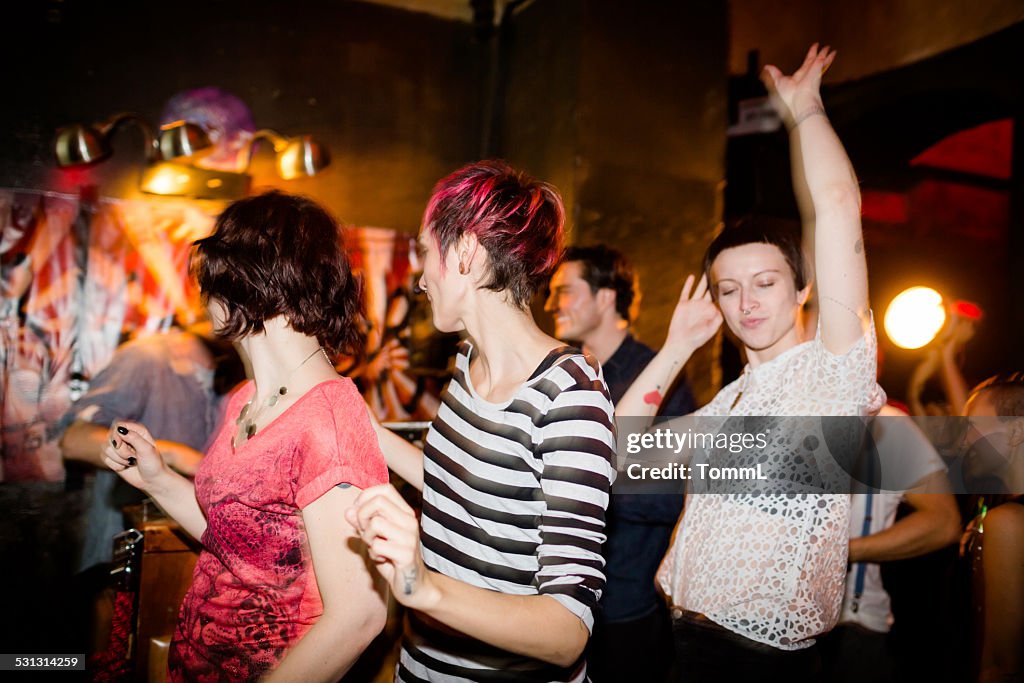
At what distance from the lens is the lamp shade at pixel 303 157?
13.0 ft

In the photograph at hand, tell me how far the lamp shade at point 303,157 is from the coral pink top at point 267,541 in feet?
9.48

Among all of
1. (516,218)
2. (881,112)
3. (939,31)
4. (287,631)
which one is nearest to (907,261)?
(881,112)

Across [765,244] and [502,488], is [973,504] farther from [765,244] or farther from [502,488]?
[502,488]

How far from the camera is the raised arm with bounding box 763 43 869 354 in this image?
4.99ft

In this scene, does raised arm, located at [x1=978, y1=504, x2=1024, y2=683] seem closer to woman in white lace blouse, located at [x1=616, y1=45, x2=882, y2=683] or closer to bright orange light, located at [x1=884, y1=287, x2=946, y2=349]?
woman in white lace blouse, located at [x1=616, y1=45, x2=882, y2=683]

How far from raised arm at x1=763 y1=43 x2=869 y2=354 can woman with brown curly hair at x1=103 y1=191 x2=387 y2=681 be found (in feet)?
3.45

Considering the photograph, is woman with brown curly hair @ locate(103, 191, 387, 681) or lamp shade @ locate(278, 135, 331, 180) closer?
woman with brown curly hair @ locate(103, 191, 387, 681)

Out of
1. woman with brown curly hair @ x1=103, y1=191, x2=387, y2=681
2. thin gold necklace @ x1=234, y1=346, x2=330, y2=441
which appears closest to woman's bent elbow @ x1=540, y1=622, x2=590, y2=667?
woman with brown curly hair @ x1=103, y1=191, x2=387, y2=681

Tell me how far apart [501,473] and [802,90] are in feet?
3.83

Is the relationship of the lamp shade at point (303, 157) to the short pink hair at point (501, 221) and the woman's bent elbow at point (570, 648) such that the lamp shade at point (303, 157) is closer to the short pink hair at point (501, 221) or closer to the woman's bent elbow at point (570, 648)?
the short pink hair at point (501, 221)

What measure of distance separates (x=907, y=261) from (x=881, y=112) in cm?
196

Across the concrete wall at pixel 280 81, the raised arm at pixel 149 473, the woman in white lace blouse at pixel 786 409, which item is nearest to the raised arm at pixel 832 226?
the woman in white lace blouse at pixel 786 409

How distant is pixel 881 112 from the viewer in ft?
15.0

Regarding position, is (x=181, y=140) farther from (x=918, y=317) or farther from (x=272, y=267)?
(x=918, y=317)
